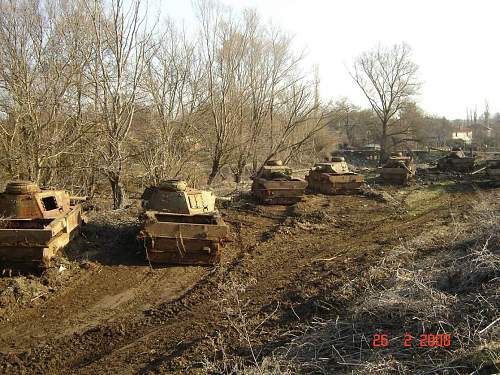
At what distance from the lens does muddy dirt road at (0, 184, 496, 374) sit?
493 cm

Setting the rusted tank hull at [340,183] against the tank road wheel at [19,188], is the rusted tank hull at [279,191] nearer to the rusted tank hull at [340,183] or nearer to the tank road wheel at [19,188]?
the rusted tank hull at [340,183]

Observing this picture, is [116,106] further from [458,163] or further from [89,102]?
[458,163]

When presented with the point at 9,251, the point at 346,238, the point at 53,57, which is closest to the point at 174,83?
the point at 53,57

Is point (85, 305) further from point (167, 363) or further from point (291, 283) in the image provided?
point (291, 283)

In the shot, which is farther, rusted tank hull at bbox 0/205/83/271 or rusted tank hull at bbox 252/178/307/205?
rusted tank hull at bbox 252/178/307/205

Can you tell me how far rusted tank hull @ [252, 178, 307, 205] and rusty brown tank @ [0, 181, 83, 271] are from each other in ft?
22.6

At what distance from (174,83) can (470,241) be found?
13.7 meters

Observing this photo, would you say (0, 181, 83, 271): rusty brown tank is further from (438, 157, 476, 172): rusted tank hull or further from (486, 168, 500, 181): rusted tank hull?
(438, 157, 476, 172): rusted tank hull

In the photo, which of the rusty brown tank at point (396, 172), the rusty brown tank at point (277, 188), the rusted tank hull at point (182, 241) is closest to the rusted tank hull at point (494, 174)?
the rusty brown tank at point (396, 172)

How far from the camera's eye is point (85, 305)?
6.38m

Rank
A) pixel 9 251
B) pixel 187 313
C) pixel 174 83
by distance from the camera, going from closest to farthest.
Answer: pixel 187 313
pixel 9 251
pixel 174 83

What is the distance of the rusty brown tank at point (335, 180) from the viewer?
17422mm

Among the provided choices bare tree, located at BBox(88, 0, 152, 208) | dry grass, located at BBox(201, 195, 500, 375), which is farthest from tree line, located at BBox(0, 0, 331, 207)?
dry grass, located at BBox(201, 195, 500, 375)
